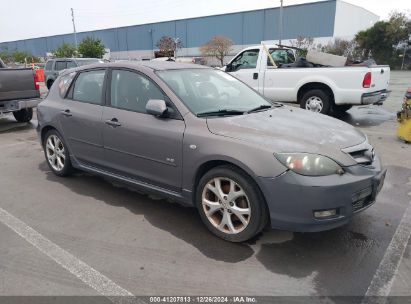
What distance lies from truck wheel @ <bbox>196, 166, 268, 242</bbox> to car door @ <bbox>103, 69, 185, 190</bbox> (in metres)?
0.37

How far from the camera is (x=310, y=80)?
28.6 ft

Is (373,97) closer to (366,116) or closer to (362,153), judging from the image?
(366,116)

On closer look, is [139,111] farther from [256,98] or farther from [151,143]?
[256,98]

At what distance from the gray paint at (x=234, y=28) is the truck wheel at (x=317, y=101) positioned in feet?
177

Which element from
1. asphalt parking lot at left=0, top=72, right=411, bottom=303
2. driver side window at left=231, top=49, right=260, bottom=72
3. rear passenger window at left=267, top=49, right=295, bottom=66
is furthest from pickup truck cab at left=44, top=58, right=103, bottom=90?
asphalt parking lot at left=0, top=72, right=411, bottom=303

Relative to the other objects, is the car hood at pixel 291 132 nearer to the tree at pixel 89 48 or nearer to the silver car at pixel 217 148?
the silver car at pixel 217 148

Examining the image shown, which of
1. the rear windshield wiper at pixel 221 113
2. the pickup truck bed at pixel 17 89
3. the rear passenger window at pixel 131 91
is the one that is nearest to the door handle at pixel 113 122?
the rear passenger window at pixel 131 91

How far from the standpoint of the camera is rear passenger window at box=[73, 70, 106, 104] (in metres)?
4.42

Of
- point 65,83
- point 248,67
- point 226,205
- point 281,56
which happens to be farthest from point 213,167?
point 281,56

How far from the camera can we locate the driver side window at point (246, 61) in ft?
31.7

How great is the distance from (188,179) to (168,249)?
669 mm

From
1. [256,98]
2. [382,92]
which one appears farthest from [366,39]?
[256,98]

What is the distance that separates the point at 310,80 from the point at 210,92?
17.6ft

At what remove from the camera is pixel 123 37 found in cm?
8488
